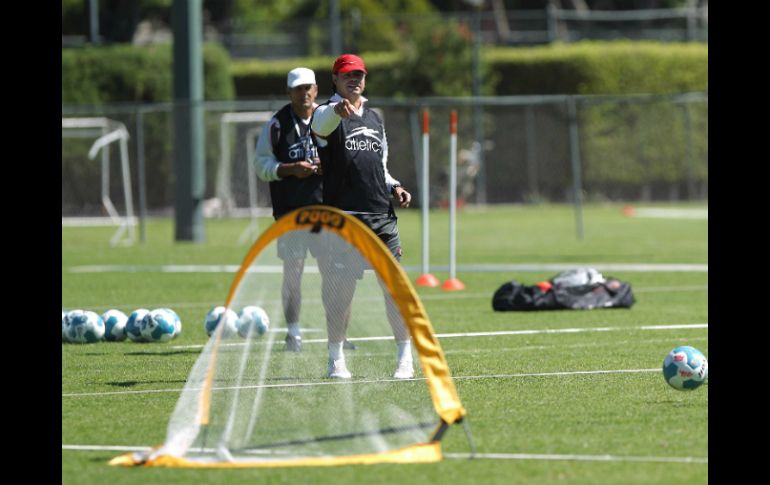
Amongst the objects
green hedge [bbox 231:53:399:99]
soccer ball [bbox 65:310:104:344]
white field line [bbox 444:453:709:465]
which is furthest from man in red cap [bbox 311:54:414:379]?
green hedge [bbox 231:53:399:99]

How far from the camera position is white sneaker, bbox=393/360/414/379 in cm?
797

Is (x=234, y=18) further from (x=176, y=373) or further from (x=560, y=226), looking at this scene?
(x=176, y=373)

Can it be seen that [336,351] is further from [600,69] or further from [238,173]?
[600,69]

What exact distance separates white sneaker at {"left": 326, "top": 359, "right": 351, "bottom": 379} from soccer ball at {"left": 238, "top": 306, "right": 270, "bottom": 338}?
1.51 feet

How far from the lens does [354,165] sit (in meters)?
9.55

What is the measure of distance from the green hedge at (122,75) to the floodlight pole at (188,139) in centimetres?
1083

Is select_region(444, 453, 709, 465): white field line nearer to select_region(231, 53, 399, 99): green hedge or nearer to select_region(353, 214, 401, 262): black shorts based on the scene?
select_region(353, 214, 401, 262): black shorts

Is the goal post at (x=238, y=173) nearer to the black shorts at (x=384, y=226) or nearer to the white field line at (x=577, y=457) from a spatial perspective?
the black shorts at (x=384, y=226)

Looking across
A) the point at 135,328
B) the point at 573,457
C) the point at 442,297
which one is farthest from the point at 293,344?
the point at 442,297

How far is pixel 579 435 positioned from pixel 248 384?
6.36 feet

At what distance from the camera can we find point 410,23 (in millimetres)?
42875

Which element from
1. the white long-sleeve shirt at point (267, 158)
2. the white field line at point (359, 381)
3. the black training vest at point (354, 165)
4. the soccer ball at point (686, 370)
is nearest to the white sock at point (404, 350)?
the white field line at point (359, 381)

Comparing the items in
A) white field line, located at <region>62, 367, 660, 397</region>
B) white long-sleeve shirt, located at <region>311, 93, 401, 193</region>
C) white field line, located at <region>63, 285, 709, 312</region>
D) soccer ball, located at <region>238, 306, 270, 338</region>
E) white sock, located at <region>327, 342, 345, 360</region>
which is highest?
white long-sleeve shirt, located at <region>311, 93, 401, 193</region>

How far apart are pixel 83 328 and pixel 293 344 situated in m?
3.97
